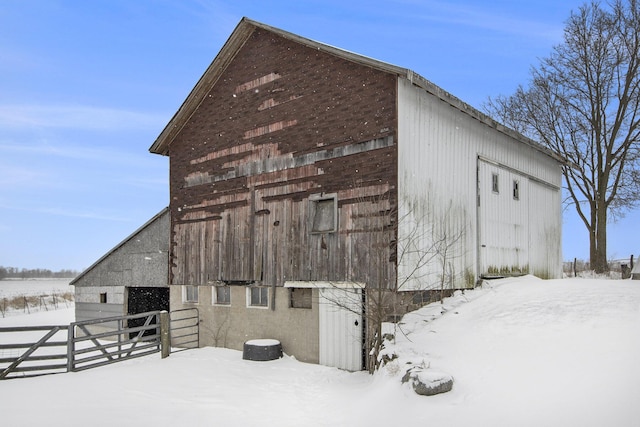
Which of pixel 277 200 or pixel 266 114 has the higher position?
pixel 266 114

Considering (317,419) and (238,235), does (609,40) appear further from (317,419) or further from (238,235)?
(317,419)

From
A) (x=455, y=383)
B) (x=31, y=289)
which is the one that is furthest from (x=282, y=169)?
(x=31, y=289)

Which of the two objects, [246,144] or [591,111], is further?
[591,111]

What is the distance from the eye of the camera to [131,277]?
19.9m

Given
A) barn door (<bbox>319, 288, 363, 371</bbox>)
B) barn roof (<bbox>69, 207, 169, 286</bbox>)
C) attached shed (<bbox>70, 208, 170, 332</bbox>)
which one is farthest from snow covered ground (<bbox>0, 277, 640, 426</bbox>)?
barn roof (<bbox>69, 207, 169, 286</bbox>)

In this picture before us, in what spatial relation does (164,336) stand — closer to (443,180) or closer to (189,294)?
(189,294)

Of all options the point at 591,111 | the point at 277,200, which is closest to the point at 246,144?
the point at 277,200

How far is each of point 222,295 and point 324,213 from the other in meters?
5.29

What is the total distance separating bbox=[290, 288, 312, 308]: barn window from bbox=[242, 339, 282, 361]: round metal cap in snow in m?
1.21

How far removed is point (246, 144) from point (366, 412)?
374 inches

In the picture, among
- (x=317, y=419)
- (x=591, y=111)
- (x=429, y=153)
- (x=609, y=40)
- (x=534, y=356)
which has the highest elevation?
(x=609, y=40)

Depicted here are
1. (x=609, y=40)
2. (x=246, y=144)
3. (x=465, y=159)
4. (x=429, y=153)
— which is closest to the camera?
(x=429, y=153)

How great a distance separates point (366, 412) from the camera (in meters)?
8.62

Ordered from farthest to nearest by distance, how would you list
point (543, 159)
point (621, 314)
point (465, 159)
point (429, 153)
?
1. point (543, 159)
2. point (465, 159)
3. point (429, 153)
4. point (621, 314)
